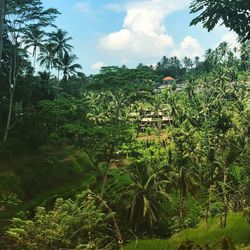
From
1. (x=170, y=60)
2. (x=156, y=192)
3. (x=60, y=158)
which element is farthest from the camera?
(x=170, y=60)

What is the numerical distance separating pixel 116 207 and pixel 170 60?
5850 inches

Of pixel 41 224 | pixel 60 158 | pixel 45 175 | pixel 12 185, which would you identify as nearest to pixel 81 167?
pixel 60 158

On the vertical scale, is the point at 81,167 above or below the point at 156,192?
above

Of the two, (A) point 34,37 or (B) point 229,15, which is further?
(A) point 34,37

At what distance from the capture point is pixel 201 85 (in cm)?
8531

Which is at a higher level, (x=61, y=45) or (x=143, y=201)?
(x=61, y=45)

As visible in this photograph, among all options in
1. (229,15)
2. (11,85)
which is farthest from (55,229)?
(11,85)

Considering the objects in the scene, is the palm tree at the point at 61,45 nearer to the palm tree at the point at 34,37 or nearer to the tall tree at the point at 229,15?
the palm tree at the point at 34,37

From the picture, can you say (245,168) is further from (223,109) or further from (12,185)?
(223,109)

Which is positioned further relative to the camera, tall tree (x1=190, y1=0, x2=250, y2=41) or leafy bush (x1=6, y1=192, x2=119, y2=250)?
leafy bush (x1=6, y1=192, x2=119, y2=250)

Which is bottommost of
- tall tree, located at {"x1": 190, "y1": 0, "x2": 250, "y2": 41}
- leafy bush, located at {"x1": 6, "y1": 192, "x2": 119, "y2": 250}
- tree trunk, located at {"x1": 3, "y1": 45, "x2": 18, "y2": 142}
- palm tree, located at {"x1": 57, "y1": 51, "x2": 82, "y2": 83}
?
leafy bush, located at {"x1": 6, "y1": 192, "x2": 119, "y2": 250}

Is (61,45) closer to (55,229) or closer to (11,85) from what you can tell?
(11,85)

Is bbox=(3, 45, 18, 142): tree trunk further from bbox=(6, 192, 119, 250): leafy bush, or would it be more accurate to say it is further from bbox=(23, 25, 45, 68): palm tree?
bbox=(6, 192, 119, 250): leafy bush

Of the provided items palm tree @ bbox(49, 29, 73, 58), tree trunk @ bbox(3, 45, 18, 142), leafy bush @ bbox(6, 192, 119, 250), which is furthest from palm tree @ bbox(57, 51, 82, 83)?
leafy bush @ bbox(6, 192, 119, 250)
